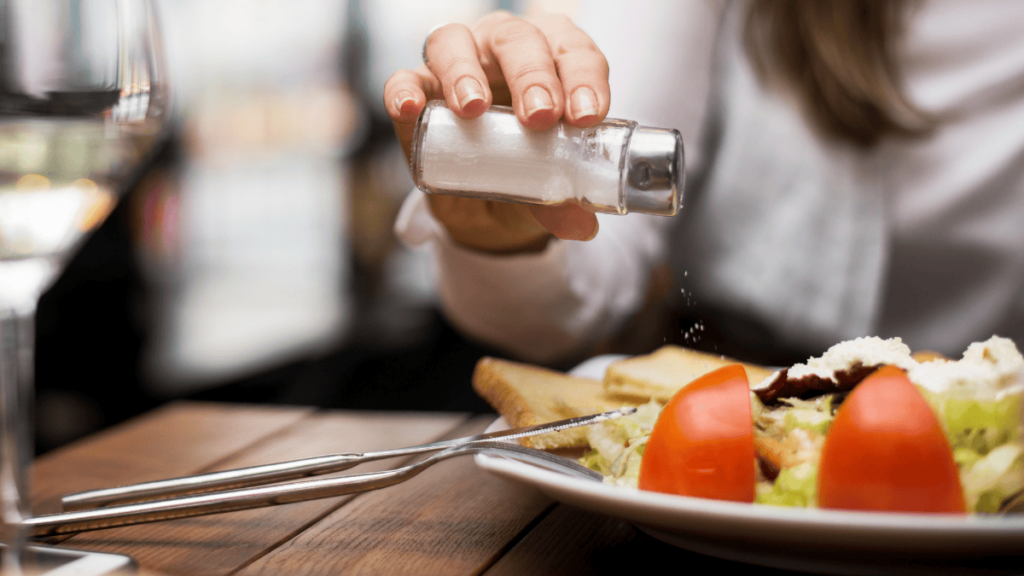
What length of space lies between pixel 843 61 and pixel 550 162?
3.25 ft

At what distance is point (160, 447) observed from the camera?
2.57ft

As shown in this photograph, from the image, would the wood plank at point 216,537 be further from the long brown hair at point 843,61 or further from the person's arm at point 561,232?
the long brown hair at point 843,61

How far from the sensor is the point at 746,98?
57.1 inches

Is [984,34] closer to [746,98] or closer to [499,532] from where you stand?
[746,98]

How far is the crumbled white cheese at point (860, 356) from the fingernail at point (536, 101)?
0.74ft

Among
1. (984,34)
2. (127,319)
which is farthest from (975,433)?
(127,319)

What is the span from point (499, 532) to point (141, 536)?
0.23 metres

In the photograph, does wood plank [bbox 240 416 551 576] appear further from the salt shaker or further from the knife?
the salt shaker

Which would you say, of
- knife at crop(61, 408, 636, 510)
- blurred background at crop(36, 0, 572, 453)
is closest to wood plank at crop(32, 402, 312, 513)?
knife at crop(61, 408, 636, 510)

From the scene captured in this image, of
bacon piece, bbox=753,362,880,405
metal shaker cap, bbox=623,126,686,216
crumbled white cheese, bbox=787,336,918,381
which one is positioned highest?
metal shaker cap, bbox=623,126,686,216

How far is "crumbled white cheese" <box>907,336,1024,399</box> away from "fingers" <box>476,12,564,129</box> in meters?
0.27

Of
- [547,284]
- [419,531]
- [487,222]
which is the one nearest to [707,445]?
[419,531]

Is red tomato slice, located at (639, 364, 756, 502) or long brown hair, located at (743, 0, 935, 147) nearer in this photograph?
red tomato slice, located at (639, 364, 756, 502)

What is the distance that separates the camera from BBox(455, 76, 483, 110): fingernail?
503mm
